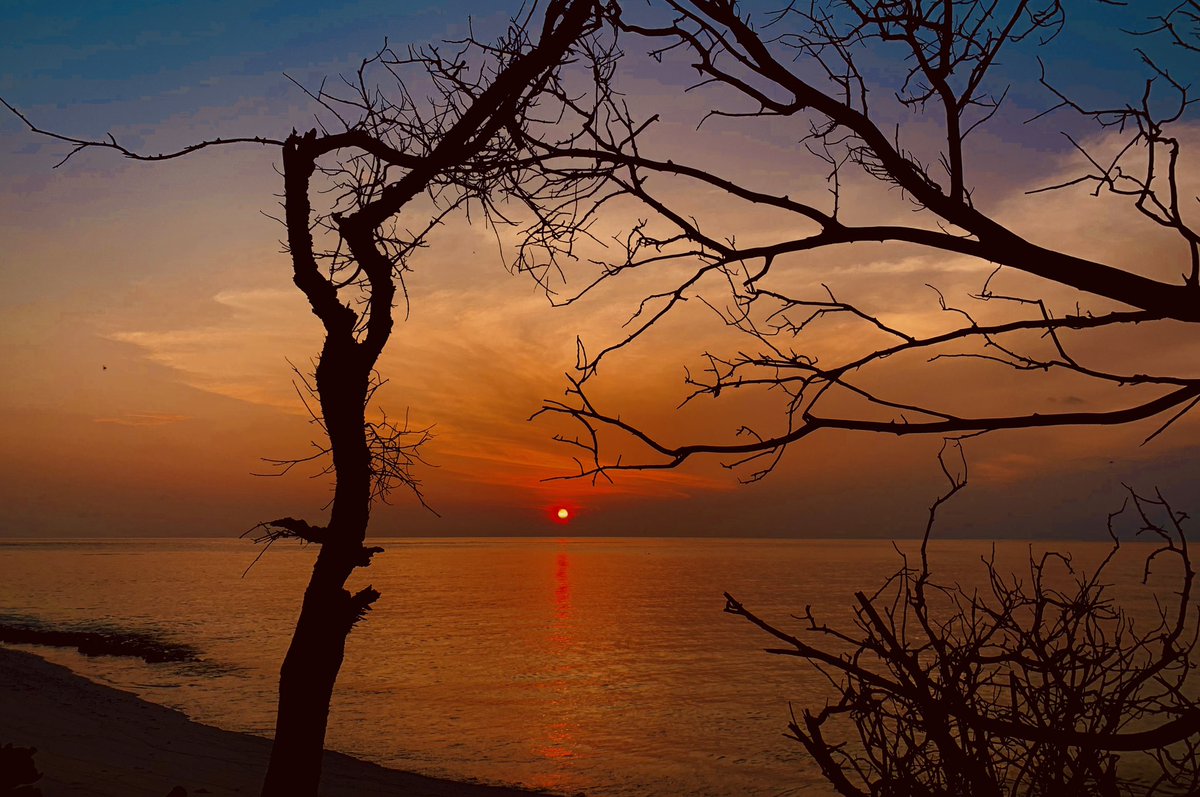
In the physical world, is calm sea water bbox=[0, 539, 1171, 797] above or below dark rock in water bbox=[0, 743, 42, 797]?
below

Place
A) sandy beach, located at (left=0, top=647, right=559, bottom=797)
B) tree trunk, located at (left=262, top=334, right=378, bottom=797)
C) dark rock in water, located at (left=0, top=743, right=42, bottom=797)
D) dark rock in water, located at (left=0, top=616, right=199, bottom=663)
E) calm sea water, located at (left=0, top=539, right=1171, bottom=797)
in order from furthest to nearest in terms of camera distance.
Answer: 1. dark rock in water, located at (left=0, top=616, right=199, bottom=663)
2. calm sea water, located at (left=0, top=539, right=1171, bottom=797)
3. sandy beach, located at (left=0, top=647, right=559, bottom=797)
4. dark rock in water, located at (left=0, top=743, right=42, bottom=797)
5. tree trunk, located at (left=262, top=334, right=378, bottom=797)

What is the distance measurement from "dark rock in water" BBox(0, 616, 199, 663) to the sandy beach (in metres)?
10.8

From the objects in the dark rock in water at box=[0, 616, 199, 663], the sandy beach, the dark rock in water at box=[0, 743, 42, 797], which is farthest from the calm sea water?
the dark rock in water at box=[0, 743, 42, 797]

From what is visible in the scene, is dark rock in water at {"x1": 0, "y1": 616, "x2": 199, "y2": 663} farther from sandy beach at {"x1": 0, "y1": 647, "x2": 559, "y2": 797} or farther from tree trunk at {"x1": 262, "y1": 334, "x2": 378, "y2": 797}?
tree trunk at {"x1": 262, "y1": 334, "x2": 378, "y2": 797}

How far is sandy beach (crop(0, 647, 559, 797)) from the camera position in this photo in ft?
42.6

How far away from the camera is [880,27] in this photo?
109 inches

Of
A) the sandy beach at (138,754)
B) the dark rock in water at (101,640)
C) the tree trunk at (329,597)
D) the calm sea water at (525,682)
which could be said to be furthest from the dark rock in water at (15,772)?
the dark rock in water at (101,640)

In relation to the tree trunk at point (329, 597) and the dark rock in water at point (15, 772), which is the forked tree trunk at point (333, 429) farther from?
the dark rock in water at point (15, 772)

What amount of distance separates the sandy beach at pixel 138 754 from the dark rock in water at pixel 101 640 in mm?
10844

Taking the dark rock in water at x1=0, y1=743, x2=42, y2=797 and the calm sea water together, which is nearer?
the dark rock in water at x1=0, y1=743, x2=42, y2=797

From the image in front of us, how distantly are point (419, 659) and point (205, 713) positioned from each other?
40.2 feet

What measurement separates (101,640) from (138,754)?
884 inches

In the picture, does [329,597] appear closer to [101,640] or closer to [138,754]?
[138,754]

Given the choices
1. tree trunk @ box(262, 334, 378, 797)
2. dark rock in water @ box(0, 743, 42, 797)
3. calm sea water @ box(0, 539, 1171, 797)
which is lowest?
calm sea water @ box(0, 539, 1171, 797)
